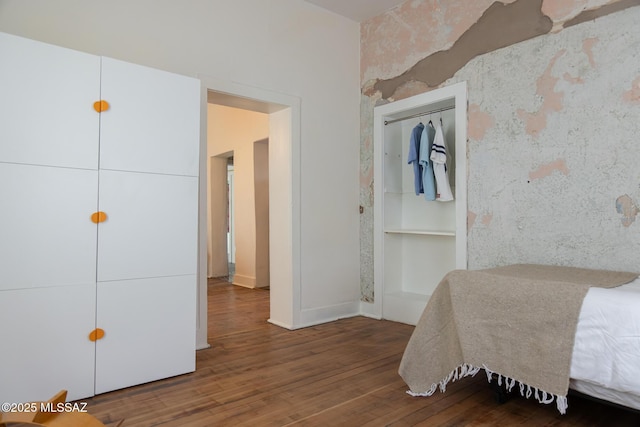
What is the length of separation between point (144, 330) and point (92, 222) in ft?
2.24

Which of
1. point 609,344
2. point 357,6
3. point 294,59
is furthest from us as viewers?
point 357,6

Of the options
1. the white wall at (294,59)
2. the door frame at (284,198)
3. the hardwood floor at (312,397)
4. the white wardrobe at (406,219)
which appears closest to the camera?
the hardwood floor at (312,397)

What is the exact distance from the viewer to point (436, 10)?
361 cm

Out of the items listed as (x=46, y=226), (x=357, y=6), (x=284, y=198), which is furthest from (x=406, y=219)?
(x=46, y=226)

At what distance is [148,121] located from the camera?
2.45m

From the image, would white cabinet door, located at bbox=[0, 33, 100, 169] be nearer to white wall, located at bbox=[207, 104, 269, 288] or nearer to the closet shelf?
the closet shelf

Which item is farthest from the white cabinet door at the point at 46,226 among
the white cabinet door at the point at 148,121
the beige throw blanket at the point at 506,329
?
the beige throw blanket at the point at 506,329

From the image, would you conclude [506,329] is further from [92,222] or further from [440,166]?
[92,222]

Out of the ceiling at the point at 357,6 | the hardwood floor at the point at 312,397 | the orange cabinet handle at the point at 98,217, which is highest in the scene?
the ceiling at the point at 357,6

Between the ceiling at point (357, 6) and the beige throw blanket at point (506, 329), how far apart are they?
277 centimetres

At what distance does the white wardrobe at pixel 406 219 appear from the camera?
3.82 metres

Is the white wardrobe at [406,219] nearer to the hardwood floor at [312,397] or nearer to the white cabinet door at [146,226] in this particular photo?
the hardwood floor at [312,397]

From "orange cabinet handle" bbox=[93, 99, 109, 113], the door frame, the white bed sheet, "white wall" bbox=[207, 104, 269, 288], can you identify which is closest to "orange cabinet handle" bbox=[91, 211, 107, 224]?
"orange cabinet handle" bbox=[93, 99, 109, 113]

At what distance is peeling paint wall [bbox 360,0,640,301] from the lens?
8.45 ft
